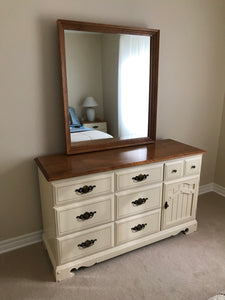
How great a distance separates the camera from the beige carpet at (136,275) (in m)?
1.68

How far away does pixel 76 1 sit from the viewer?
1.89 meters

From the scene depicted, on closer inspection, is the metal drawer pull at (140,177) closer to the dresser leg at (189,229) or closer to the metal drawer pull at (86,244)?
the metal drawer pull at (86,244)

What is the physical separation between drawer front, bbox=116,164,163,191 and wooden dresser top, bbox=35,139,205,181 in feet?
0.19

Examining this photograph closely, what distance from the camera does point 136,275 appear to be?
6.04 feet

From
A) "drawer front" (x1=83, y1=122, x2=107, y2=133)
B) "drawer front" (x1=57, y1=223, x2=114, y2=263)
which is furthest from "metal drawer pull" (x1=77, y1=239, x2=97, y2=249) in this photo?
"drawer front" (x1=83, y1=122, x2=107, y2=133)

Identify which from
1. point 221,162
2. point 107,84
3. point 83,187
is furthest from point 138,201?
point 221,162

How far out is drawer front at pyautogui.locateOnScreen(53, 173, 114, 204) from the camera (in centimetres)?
164

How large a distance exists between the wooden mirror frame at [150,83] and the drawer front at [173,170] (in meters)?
0.41

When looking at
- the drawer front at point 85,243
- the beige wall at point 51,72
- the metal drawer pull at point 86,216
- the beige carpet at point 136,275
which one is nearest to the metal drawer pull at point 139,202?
the drawer front at point 85,243

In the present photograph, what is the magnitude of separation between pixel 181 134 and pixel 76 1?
1696 millimetres

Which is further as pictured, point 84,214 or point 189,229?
point 189,229

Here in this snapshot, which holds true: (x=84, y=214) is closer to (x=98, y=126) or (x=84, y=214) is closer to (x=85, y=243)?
(x=85, y=243)

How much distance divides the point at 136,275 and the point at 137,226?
0.37 meters

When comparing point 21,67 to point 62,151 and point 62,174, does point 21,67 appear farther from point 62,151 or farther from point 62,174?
point 62,174
